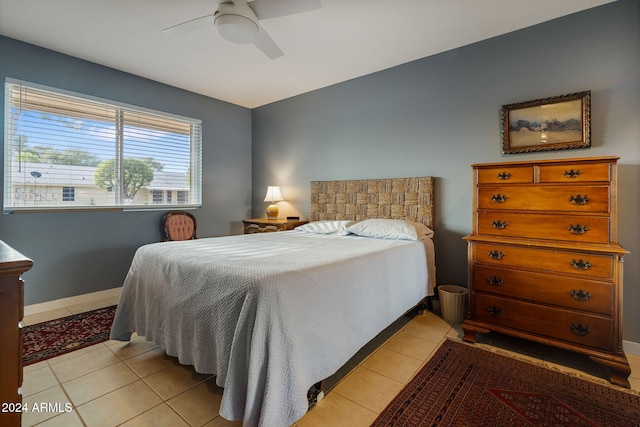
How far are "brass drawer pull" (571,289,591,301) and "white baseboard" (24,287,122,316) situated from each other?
437 cm

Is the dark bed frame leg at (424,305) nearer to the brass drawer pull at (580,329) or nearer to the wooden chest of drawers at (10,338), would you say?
the brass drawer pull at (580,329)

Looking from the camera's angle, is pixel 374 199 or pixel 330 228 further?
pixel 374 199

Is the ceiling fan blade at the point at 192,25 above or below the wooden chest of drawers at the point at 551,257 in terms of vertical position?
above

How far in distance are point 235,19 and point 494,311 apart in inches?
110

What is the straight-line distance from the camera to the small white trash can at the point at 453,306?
106 inches

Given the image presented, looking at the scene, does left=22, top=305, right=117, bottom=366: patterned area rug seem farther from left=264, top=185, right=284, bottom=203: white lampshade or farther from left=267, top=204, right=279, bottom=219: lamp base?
left=264, top=185, right=284, bottom=203: white lampshade

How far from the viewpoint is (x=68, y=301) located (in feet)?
10.3

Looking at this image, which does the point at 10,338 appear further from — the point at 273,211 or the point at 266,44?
the point at 273,211

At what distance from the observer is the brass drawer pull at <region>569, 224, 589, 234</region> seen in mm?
1930

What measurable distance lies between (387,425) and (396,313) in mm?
828

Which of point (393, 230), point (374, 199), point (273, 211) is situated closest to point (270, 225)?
point (273, 211)

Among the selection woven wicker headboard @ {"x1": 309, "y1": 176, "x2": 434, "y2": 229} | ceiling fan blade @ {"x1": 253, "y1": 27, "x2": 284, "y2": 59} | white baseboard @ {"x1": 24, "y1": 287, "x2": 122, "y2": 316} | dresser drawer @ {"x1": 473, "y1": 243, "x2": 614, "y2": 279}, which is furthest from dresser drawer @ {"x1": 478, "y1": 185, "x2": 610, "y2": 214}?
white baseboard @ {"x1": 24, "y1": 287, "x2": 122, "y2": 316}

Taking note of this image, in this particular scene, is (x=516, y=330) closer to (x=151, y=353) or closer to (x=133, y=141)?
(x=151, y=353)

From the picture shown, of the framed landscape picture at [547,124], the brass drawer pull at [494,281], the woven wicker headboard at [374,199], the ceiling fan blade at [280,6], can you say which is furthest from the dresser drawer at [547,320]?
the ceiling fan blade at [280,6]
